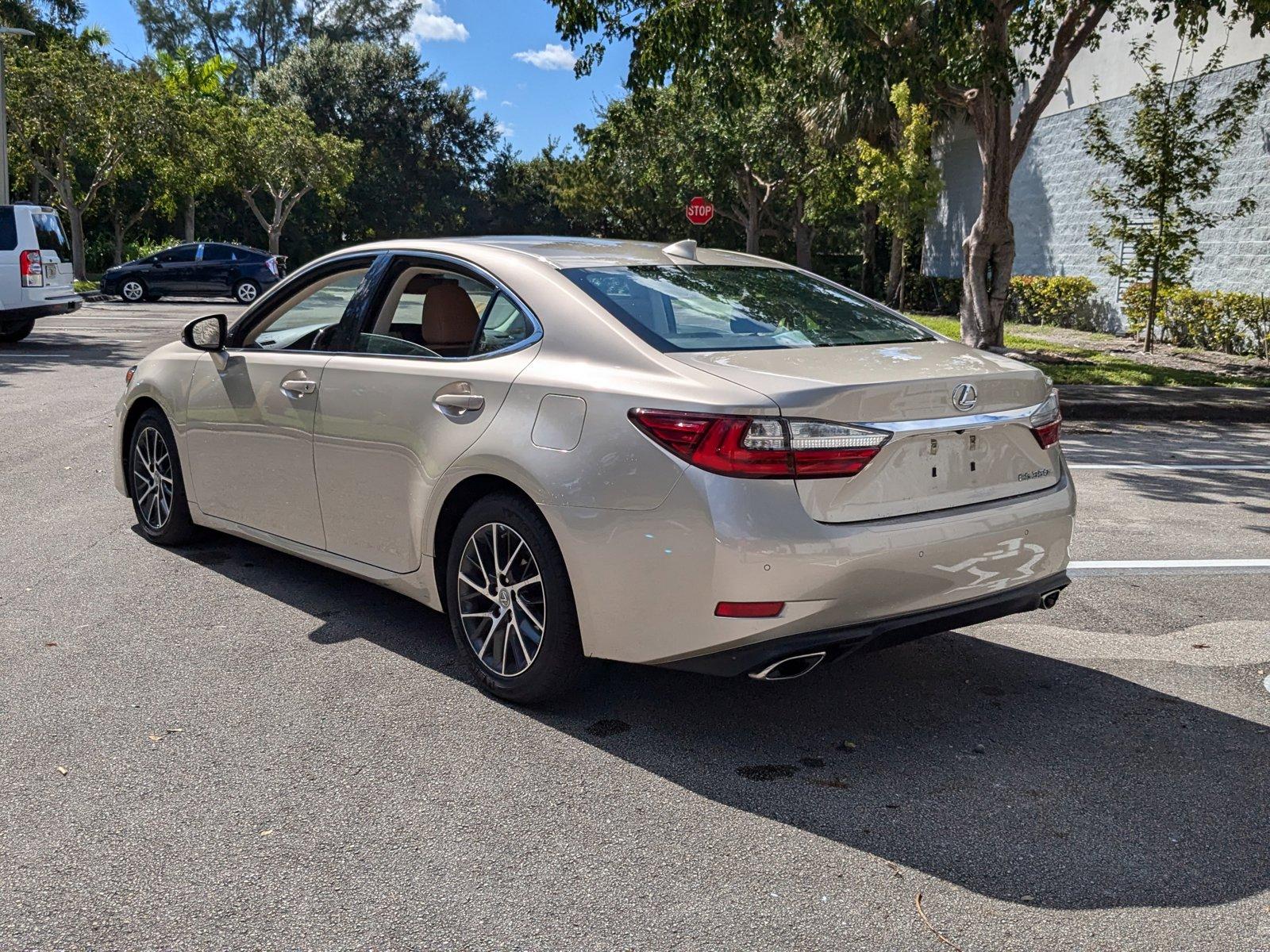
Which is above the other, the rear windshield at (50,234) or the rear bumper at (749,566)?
the rear windshield at (50,234)

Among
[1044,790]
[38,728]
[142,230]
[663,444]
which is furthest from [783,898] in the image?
[142,230]

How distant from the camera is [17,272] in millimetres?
17406

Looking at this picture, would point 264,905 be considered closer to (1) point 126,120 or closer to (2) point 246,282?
(2) point 246,282

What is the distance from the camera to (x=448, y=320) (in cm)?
493

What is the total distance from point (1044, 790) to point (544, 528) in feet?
5.53

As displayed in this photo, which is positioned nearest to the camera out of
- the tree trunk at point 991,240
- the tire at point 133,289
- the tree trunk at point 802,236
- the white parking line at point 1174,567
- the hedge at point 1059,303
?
the white parking line at point 1174,567

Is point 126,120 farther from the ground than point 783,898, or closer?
farther from the ground

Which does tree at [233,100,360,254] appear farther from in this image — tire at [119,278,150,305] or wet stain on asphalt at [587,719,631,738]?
wet stain on asphalt at [587,719,631,738]

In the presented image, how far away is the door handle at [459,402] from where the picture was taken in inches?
171

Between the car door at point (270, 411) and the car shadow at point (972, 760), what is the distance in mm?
584

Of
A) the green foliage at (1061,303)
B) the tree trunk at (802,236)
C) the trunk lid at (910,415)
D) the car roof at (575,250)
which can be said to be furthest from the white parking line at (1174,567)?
the tree trunk at (802,236)

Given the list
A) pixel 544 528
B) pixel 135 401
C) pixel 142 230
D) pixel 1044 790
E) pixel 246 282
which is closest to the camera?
pixel 1044 790

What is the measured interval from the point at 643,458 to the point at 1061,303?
917 inches

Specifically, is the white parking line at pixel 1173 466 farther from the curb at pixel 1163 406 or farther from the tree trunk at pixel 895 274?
the tree trunk at pixel 895 274
